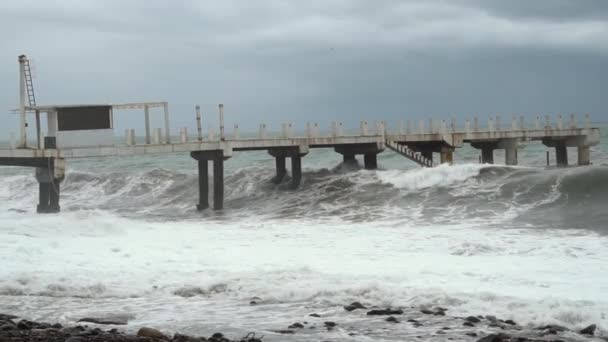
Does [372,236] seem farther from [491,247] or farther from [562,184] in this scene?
[562,184]

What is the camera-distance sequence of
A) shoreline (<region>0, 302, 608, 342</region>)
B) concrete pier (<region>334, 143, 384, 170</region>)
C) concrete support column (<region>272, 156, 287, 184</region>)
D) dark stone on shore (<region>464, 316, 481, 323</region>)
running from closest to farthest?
shoreline (<region>0, 302, 608, 342</region>), dark stone on shore (<region>464, 316, 481, 323</region>), concrete pier (<region>334, 143, 384, 170</region>), concrete support column (<region>272, 156, 287, 184</region>)

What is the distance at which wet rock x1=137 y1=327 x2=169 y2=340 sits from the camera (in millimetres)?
9497

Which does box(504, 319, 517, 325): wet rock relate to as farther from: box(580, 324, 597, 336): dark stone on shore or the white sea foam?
box(580, 324, 597, 336): dark stone on shore

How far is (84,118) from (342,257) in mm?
13352

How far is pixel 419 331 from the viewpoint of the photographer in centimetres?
981

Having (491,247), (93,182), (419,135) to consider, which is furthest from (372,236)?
(93,182)

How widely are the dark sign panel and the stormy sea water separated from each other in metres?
3.62

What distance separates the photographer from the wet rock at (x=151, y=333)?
9497mm

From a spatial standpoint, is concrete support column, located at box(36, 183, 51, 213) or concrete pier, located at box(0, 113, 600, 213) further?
concrete support column, located at box(36, 183, 51, 213)

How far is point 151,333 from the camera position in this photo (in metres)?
9.58

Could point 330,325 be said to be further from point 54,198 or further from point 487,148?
point 487,148

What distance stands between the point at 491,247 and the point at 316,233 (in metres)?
5.21

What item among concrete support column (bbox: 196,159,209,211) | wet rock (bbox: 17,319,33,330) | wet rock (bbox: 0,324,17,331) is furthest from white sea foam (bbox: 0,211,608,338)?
concrete support column (bbox: 196,159,209,211)

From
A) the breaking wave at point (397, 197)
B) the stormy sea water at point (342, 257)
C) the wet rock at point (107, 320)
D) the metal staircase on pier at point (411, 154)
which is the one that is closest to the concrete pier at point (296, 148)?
the metal staircase on pier at point (411, 154)
